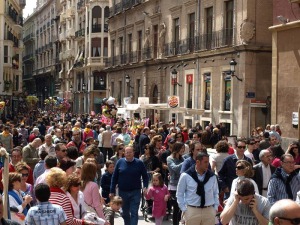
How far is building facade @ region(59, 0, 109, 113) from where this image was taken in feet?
205

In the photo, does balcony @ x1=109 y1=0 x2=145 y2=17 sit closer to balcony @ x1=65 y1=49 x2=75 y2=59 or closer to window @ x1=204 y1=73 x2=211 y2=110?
window @ x1=204 y1=73 x2=211 y2=110

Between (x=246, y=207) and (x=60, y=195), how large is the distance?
7.38ft

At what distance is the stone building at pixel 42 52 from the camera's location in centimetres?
8338

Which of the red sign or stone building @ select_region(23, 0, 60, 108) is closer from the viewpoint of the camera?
the red sign

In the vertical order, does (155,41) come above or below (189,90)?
above

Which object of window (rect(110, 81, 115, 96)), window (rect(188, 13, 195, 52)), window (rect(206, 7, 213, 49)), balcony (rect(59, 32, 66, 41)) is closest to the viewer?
window (rect(206, 7, 213, 49))

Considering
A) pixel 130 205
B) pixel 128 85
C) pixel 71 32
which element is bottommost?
pixel 130 205

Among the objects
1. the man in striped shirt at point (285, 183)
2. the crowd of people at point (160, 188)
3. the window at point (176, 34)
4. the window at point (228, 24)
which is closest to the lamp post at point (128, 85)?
→ the window at point (176, 34)

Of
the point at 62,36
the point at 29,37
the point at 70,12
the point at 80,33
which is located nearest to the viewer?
the point at 80,33

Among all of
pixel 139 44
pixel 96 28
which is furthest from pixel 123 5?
pixel 96 28

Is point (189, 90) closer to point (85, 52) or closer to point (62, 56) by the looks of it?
point (85, 52)

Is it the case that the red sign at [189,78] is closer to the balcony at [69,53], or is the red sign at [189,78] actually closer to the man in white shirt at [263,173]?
the man in white shirt at [263,173]

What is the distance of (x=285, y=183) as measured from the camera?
26.4ft

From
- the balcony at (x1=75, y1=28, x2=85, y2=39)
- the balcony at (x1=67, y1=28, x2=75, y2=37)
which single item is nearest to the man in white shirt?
the balcony at (x1=75, y1=28, x2=85, y2=39)
